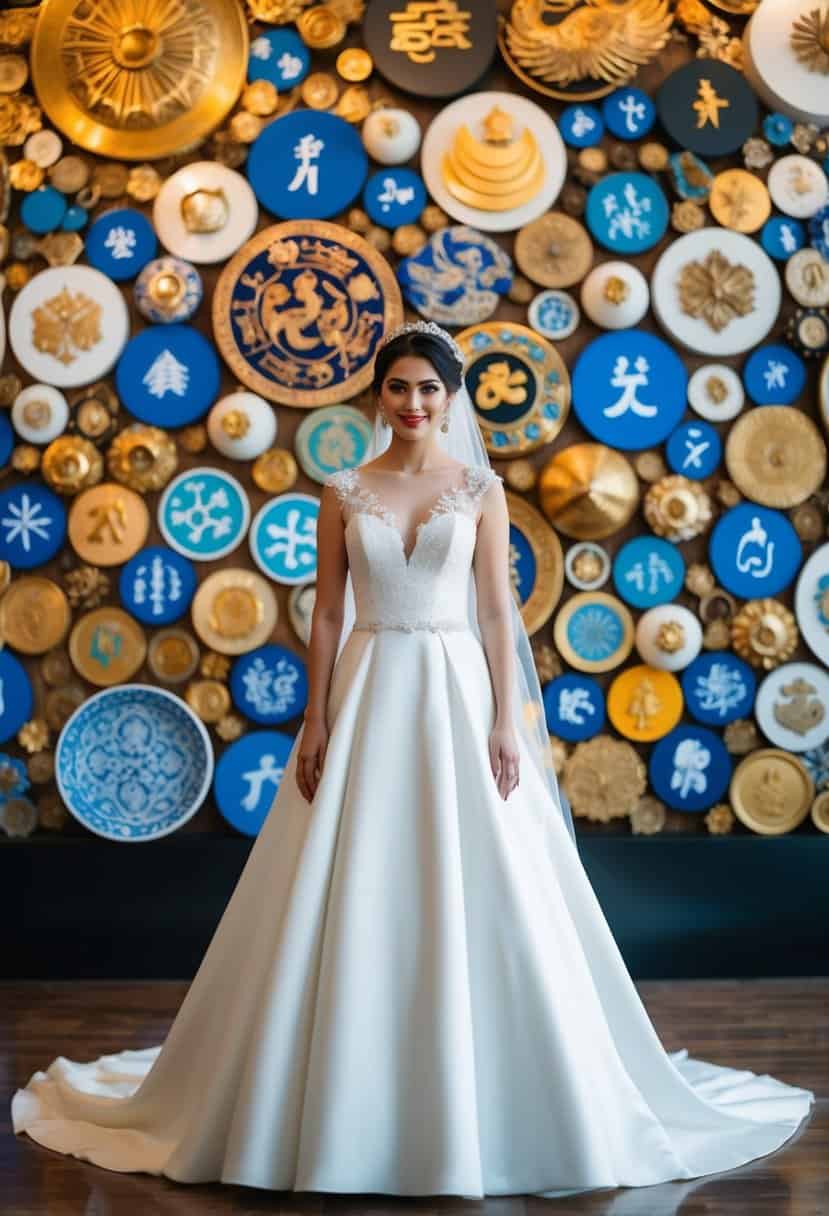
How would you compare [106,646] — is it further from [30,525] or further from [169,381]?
[169,381]

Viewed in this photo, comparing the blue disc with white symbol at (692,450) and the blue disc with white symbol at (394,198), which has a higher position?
the blue disc with white symbol at (394,198)

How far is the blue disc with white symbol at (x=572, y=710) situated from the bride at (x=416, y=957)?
1.42m

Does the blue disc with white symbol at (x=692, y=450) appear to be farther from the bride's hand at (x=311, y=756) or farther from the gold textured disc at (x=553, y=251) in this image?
the bride's hand at (x=311, y=756)

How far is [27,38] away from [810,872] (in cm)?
404

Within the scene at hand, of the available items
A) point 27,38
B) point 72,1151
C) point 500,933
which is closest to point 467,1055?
point 500,933

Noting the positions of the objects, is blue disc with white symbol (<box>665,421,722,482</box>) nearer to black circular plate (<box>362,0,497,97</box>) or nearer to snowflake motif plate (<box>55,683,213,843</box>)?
black circular plate (<box>362,0,497,97</box>)

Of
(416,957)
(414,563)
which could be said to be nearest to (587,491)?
(414,563)

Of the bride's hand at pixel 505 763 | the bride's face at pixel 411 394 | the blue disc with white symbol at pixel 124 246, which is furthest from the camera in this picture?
Result: the blue disc with white symbol at pixel 124 246

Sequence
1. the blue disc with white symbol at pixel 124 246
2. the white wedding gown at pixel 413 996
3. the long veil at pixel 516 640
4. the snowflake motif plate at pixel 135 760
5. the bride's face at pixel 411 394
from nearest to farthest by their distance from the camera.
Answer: the white wedding gown at pixel 413 996 → the bride's face at pixel 411 394 → the long veil at pixel 516 640 → the snowflake motif plate at pixel 135 760 → the blue disc with white symbol at pixel 124 246

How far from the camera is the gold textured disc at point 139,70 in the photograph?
4.73m

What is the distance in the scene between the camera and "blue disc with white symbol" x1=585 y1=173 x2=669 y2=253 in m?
4.78

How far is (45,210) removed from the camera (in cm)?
478

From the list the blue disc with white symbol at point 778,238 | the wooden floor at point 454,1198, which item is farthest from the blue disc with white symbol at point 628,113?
the wooden floor at point 454,1198

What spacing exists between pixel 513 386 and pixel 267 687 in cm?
137
